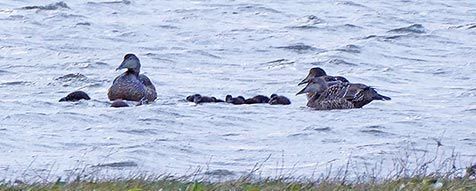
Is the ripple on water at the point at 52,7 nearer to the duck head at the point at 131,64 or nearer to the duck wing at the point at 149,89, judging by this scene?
the duck head at the point at 131,64

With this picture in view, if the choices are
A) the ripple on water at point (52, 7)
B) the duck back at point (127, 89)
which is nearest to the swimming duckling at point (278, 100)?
the duck back at point (127, 89)

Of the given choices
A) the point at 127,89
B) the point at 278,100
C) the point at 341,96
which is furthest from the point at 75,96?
the point at 341,96

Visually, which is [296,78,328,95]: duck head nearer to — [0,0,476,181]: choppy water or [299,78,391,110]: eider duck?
[299,78,391,110]: eider duck

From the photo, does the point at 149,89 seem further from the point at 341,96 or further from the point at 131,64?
the point at 341,96

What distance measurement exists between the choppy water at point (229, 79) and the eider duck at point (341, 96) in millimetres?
182

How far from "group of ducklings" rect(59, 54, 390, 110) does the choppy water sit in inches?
7.9

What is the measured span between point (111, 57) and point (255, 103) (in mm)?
6180

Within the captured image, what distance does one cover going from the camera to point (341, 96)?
20.8m

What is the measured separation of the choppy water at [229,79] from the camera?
15.6 meters

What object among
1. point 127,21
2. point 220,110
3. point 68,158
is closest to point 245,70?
point 220,110

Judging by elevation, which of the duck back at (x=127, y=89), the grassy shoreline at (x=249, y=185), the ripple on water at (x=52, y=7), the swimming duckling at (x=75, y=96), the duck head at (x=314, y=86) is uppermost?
the grassy shoreline at (x=249, y=185)

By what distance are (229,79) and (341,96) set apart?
317cm

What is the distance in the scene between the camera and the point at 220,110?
65.1ft

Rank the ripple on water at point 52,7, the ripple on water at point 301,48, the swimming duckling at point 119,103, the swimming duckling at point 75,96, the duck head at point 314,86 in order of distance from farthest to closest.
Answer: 1. the ripple on water at point 52,7
2. the ripple on water at point 301,48
3. the duck head at point 314,86
4. the swimming duckling at point 75,96
5. the swimming duckling at point 119,103
